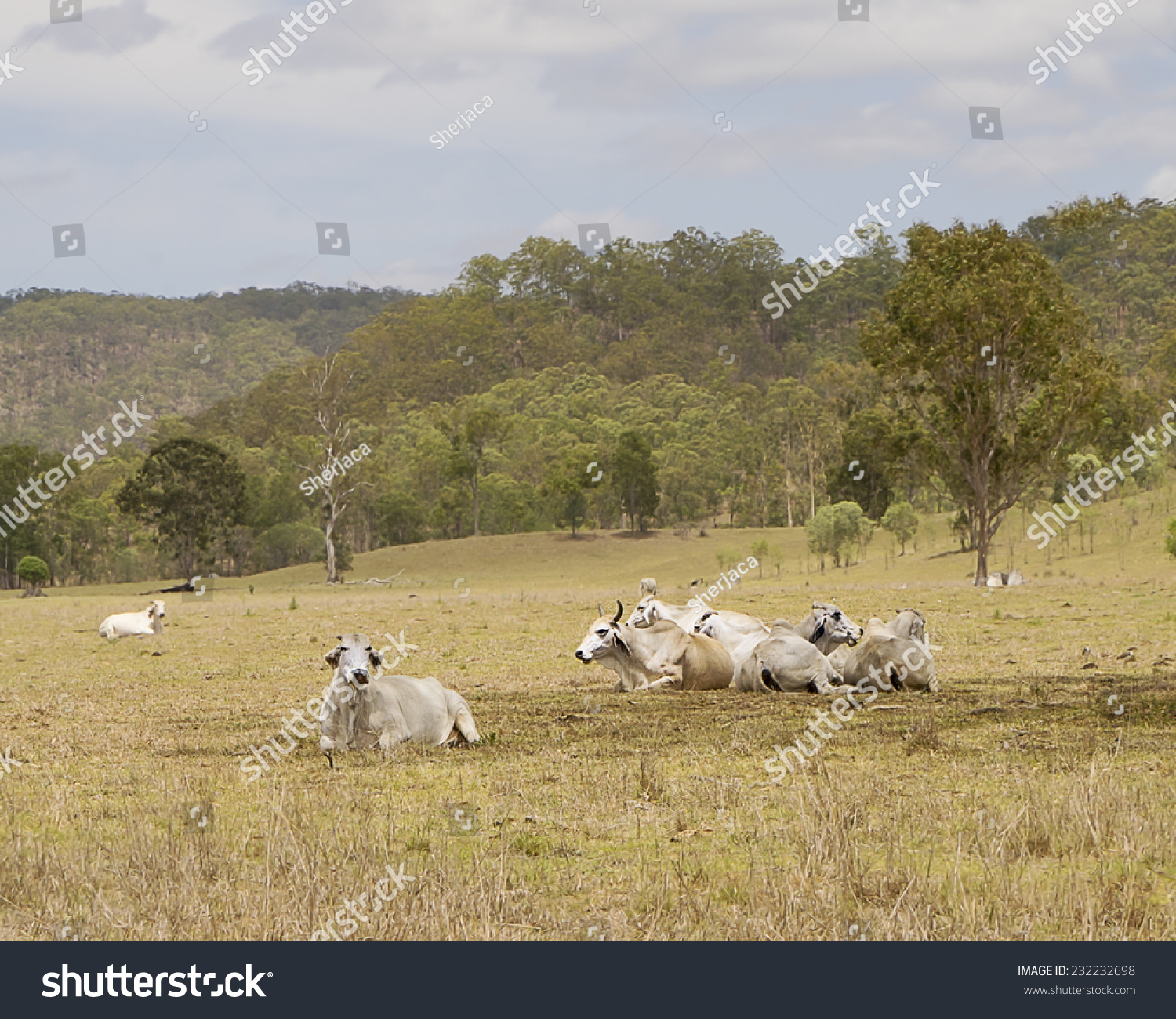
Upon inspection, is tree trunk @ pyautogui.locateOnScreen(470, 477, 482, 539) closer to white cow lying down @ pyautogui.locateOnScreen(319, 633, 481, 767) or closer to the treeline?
the treeline

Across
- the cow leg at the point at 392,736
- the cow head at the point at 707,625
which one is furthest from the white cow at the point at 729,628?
the cow leg at the point at 392,736

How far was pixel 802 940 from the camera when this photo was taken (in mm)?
5723

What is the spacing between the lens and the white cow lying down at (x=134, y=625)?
2852 cm

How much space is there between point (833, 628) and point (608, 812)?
9.29 meters

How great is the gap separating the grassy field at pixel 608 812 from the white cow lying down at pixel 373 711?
0.35 meters

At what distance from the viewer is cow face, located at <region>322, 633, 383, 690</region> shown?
35.3 ft

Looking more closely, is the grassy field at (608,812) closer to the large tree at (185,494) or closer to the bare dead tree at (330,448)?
the bare dead tree at (330,448)

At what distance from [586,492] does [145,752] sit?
85.0 metres

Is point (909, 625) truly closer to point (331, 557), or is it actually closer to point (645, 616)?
point (645, 616)

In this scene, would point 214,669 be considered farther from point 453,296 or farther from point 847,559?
point 453,296

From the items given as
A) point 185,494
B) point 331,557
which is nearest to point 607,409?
point 185,494

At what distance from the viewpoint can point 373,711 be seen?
11.2 m

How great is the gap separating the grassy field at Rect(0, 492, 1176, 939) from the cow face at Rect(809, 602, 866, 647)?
1367 mm

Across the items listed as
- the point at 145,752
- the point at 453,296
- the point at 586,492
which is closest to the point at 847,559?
the point at 586,492
